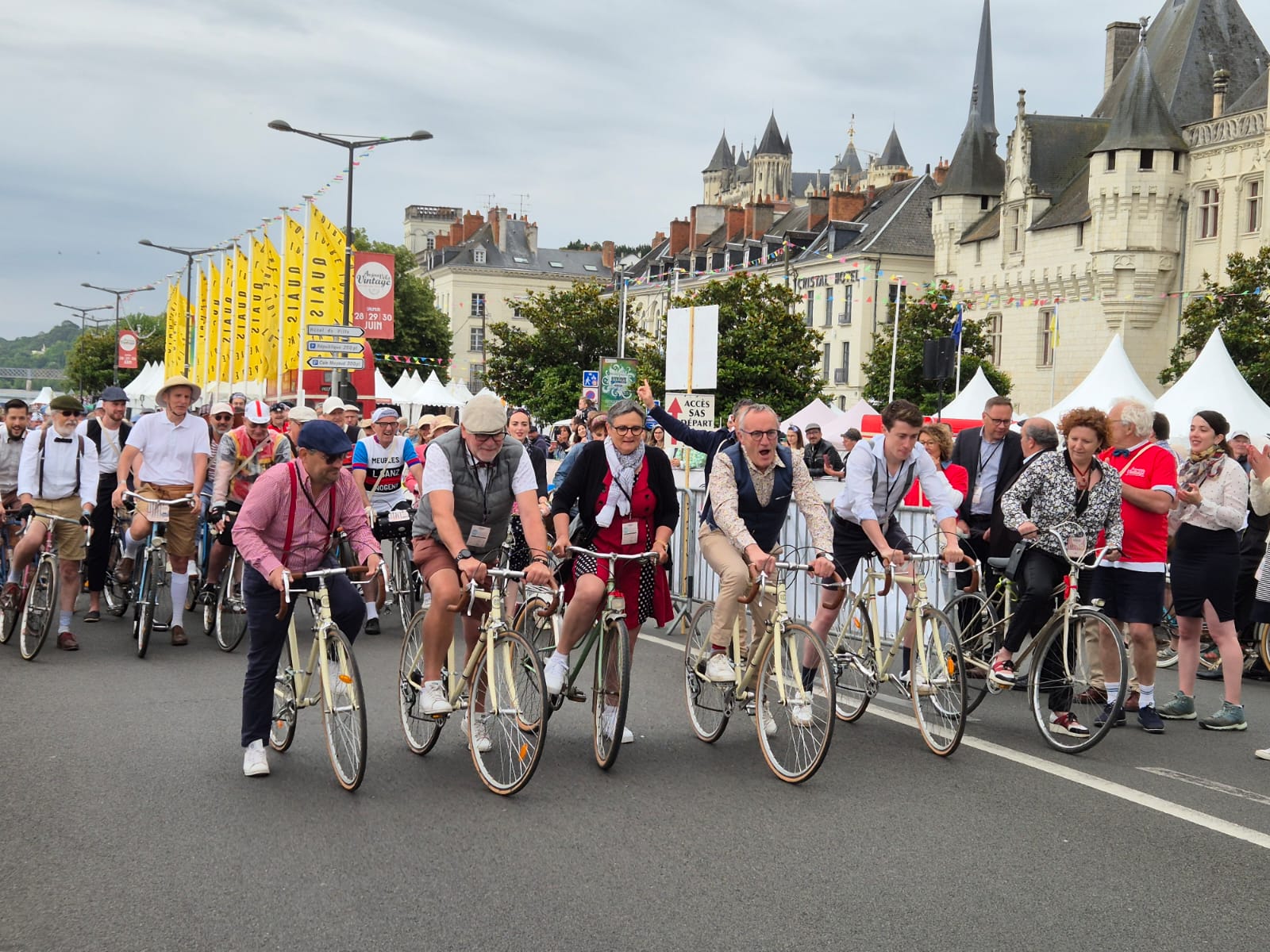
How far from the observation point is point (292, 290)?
115ft

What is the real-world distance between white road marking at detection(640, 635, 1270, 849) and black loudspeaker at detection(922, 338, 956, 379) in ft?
57.9

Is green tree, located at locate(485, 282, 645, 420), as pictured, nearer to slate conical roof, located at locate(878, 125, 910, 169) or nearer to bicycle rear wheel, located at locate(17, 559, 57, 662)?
bicycle rear wheel, located at locate(17, 559, 57, 662)

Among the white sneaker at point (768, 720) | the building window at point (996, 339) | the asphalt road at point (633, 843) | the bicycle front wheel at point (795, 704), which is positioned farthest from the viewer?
the building window at point (996, 339)

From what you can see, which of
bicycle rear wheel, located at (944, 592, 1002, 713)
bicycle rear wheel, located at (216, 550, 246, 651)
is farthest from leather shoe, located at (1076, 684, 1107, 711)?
bicycle rear wheel, located at (216, 550, 246, 651)

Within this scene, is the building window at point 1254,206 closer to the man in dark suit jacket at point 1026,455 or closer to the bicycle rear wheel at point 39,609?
the man in dark suit jacket at point 1026,455

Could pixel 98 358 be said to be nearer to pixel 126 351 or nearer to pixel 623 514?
pixel 126 351

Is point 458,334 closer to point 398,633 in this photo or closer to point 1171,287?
point 1171,287

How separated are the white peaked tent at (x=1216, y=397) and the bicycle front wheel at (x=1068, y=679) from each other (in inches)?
546

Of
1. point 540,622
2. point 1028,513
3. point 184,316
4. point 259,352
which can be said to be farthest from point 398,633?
point 184,316

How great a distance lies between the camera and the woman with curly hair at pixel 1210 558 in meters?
9.01

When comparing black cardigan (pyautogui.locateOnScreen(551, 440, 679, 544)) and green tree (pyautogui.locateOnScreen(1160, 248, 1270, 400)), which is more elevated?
green tree (pyautogui.locateOnScreen(1160, 248, 1270, 400))

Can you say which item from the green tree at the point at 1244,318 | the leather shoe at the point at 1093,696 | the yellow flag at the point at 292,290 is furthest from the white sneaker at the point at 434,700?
the green tree at the point at 1244,318

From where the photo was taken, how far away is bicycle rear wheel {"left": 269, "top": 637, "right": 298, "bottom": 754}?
7.41 m

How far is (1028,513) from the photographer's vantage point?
8.65 metres
